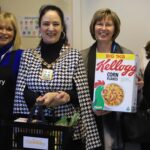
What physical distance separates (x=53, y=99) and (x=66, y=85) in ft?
0.53

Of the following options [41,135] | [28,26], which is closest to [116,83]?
[41,135]

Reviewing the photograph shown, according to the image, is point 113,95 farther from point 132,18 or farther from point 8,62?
point 132,18

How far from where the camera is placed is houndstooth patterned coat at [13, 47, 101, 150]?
4.94 feet

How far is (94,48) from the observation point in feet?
6.00

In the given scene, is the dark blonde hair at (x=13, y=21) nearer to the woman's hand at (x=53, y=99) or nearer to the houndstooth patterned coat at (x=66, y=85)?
the houndstooth patterned coat at (x=66, y=85)

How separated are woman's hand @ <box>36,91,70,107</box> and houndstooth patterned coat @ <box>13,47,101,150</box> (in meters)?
0.08

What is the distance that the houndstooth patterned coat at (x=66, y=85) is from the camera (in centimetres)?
151

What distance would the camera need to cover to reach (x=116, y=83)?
4.90 feet

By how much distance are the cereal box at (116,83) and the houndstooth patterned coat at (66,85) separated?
0.26 feet

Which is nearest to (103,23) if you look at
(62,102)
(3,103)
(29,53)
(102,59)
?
(102,59)

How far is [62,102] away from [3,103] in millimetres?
414

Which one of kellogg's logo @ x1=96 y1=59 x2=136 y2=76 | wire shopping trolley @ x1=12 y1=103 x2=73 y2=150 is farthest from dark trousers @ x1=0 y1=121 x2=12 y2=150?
kellogg's logo @ x1=96 y1=59 x2=136 y2=76

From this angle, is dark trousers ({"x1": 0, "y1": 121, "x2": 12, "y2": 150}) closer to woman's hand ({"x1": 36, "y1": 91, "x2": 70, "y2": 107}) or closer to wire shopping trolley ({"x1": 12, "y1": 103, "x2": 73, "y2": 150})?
wire shopping trolley ({"x1": 12, "y1": 103, "x2": 73, "y2": 150})

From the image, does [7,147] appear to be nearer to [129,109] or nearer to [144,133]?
[129,109]
